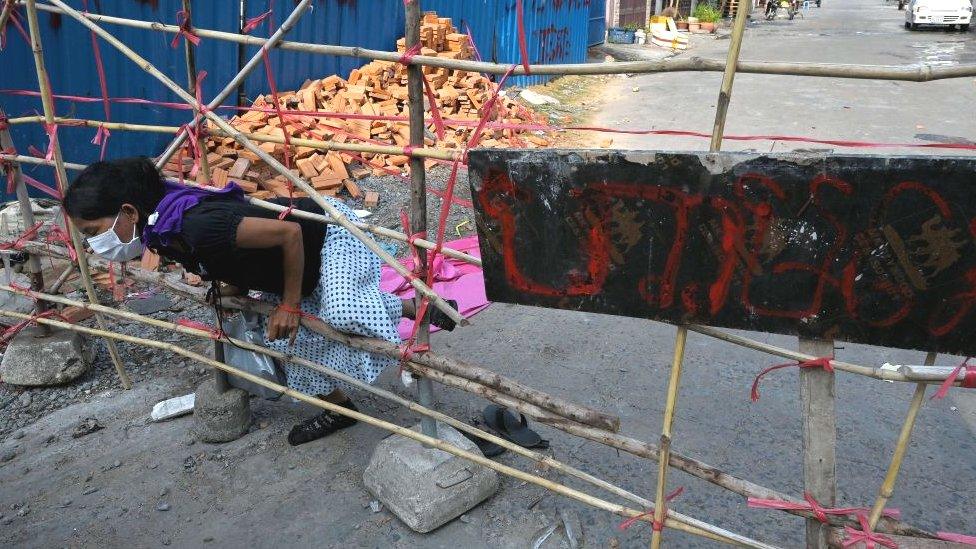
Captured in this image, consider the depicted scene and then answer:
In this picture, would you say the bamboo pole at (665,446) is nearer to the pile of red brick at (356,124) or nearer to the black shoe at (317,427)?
the black shoe at (317,427)

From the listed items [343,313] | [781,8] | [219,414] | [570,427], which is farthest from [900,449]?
[781,8]

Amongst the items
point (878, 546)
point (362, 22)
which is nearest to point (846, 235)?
point (878, 546)

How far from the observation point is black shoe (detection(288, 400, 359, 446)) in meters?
3.04

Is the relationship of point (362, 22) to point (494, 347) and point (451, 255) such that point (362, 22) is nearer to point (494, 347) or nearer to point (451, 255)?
point (494, 347)

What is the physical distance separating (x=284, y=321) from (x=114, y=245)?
2.20 ft

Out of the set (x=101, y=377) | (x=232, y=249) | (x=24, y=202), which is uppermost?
(x=232, y=249)

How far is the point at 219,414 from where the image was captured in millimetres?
3045

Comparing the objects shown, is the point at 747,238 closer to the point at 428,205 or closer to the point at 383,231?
the point at 383,231

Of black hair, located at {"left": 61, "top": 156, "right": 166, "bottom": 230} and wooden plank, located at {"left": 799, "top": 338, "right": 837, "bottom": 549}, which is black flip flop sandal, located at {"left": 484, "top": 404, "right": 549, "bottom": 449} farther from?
black hair, located at {"left": 61, "top": 156, "right": 166, "bottom": 230}

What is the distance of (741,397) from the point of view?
337cm

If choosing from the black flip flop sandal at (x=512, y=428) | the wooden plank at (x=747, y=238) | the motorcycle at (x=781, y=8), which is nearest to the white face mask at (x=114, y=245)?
the wooden plank at (x=747, y=238)

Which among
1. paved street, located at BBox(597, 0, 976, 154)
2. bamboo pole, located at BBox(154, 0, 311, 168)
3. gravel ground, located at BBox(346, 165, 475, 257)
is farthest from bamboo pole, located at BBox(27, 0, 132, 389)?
paved street, located at BBox(597, 0, 976, 154)

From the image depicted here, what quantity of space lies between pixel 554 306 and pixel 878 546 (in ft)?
3.43

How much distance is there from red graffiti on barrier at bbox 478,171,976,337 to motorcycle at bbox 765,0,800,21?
33356 millimetres
